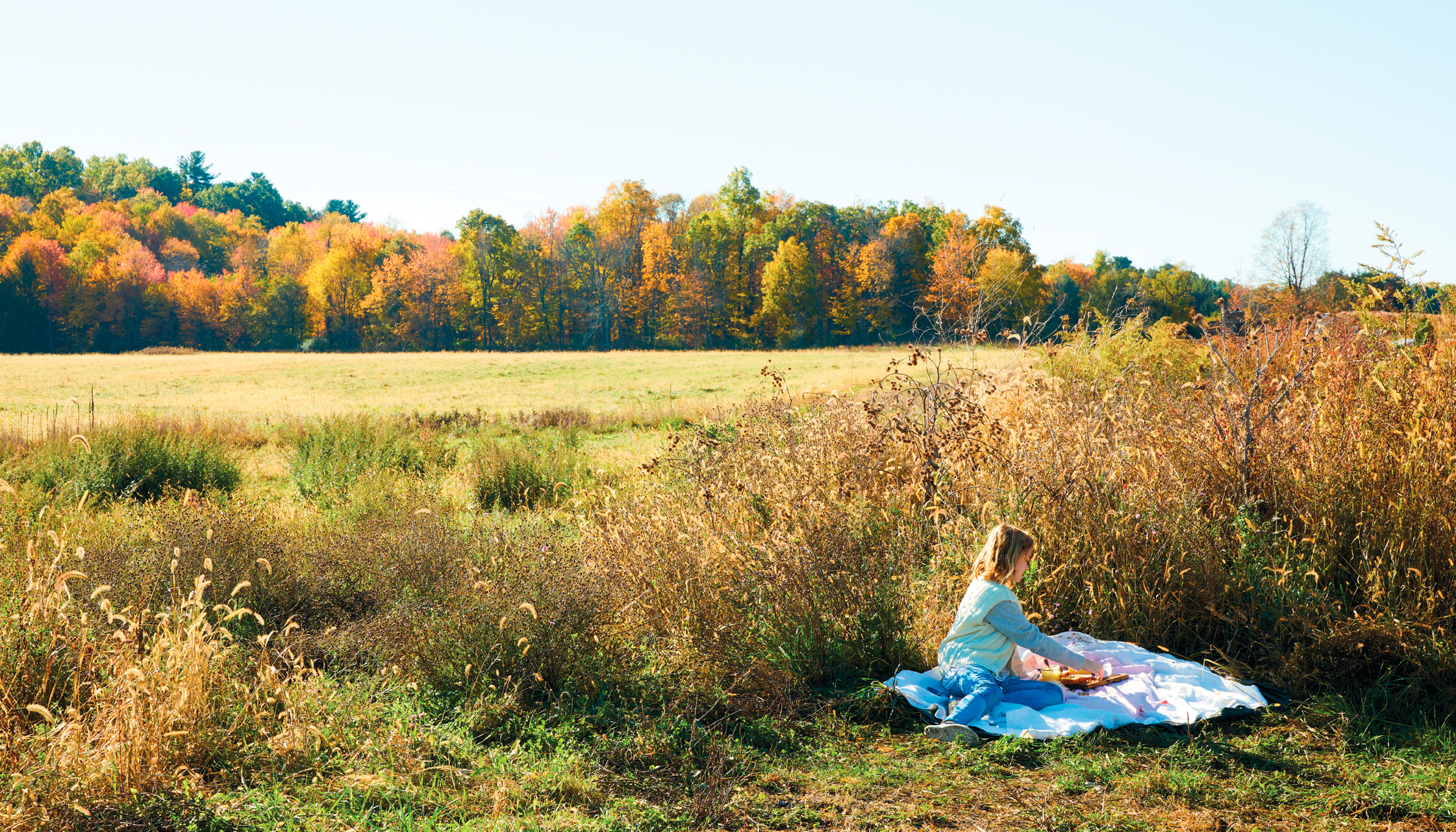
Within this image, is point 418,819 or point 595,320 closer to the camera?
point 418,819

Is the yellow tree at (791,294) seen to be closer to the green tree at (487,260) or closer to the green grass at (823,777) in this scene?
the green tree at (487,260)

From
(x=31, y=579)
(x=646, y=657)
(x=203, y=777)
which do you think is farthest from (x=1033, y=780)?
(x=31, y=579)

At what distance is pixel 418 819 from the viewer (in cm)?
296

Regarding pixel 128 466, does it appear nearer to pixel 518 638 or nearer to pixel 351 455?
pixel 351 455

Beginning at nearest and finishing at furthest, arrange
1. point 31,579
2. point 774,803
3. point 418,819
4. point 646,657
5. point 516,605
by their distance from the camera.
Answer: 1. point 418,819
2. point 774,803
3. point 31,579
4. point 516,605
5. point 646,657

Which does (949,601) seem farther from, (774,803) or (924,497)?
(774,803)

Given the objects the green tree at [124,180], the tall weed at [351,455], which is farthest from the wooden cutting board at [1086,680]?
the green tree at [124,180]

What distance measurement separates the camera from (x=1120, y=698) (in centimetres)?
405

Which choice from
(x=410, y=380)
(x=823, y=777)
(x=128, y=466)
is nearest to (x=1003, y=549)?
(x=823, y=777)

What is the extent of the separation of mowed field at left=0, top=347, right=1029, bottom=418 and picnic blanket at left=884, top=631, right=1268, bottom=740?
1350 centimetres

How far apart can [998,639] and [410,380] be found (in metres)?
33.2

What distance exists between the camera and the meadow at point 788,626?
3.18 meters

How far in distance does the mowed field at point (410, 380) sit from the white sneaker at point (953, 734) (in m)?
14.2

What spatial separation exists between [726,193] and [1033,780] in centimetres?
6414
